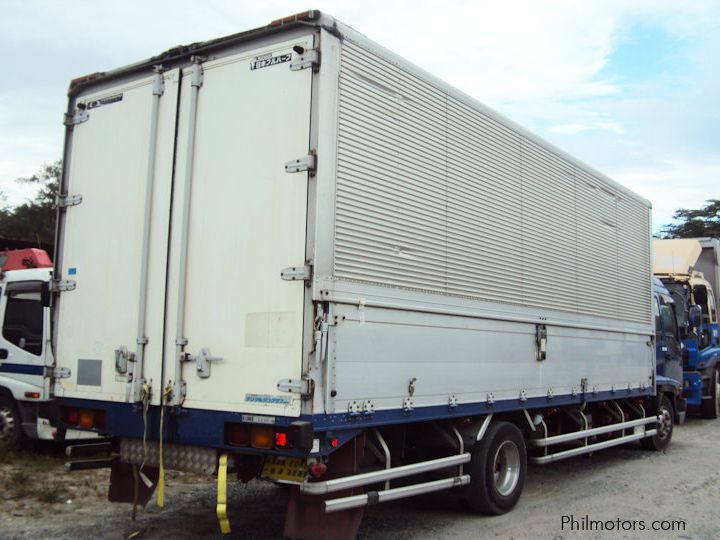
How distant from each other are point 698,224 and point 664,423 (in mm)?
34476

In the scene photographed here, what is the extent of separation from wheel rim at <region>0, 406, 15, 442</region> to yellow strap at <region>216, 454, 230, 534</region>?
17.5ft

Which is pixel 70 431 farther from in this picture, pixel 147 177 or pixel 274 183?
pixel 274 183

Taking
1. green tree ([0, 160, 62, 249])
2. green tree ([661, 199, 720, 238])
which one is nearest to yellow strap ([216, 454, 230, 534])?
green tree ([0, 160, 62, 249])

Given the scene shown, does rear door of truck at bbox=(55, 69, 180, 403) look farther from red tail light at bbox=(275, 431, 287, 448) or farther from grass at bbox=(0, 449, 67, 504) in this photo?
grass at bbox=(0, 449, 67, 504)

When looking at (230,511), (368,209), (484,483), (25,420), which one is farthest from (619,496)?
(25,420)

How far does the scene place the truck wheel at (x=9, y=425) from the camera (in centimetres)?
895

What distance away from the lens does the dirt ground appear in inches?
242

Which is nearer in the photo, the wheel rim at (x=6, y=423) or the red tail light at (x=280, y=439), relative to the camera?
the red tail light at (x=280, y=439)

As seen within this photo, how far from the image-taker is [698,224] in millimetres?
41375

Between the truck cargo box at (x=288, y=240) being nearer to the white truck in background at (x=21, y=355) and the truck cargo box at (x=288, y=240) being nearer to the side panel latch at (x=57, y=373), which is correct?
the side panel latch at (x=57, y=373)

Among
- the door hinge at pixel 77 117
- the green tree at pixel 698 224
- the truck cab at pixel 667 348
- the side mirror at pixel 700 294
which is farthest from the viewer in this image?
the green tree at pixel 698 224

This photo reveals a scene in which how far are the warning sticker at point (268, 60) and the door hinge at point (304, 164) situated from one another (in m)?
0.81

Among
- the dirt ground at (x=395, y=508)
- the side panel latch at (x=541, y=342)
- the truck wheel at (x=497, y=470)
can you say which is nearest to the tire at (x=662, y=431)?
the dirt ground at (x=395, y=508)

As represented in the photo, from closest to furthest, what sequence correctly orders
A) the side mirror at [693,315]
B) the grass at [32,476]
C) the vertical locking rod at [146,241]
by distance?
the vertical locking rod at [146,241] → the grass at [32,476] → the side mirror at [693,315]
